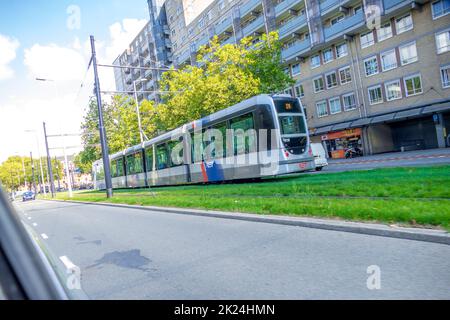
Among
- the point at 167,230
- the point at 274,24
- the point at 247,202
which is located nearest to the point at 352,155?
the point at 274,24

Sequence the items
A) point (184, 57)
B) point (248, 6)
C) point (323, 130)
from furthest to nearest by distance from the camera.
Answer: point (184, 57) → point (248, 6) → point (323, 130)

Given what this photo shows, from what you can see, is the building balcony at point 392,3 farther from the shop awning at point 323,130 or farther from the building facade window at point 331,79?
the shop awning at point 323,130

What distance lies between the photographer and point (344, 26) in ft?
106

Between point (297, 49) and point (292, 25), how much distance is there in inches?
101

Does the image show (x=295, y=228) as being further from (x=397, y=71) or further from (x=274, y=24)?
(x=274, y=24)

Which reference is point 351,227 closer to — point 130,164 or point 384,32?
point 130,164

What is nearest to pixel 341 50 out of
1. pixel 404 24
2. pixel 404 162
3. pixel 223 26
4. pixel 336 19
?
pixel 336 19

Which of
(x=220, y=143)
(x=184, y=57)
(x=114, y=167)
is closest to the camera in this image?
(x=220, y=143)

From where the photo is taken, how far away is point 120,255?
19.4 feet

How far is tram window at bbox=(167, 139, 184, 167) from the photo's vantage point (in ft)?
66.4

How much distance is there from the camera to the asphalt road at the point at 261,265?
3.39 meters

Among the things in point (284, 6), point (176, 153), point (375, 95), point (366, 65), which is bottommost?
point (176, 153)

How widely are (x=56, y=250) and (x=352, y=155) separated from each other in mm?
31731

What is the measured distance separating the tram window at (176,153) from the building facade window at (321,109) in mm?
21215
